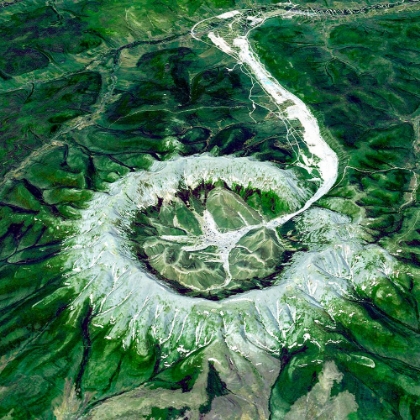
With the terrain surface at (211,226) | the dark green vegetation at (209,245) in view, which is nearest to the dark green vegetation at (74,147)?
the terrain surface at (211,226)

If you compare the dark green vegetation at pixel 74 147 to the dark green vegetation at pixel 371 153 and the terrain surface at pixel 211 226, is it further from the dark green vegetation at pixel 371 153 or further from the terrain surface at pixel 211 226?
the dark green vegetation at pixel 371 153

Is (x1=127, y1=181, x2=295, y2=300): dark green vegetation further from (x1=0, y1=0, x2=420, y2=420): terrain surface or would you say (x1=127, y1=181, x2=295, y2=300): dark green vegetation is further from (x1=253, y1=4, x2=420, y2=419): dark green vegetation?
(x1=253, y1=4, x2=420, y2=419): dark green vegetation

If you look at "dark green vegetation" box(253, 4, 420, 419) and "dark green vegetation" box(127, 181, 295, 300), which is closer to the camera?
"dark green vegetation" box(253, 4, 420, 419)

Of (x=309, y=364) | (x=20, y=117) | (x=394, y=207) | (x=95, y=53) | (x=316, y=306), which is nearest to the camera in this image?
(x=309, y=364)

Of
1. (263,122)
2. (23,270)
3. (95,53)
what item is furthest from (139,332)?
(95,53)

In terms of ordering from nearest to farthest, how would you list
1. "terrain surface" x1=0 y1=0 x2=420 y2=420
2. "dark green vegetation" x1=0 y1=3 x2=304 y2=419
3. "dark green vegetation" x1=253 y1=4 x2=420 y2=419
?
"dark green vegetation" x1=253 y1=4 x2=420 y2=419, "terrain surface" x1=0 y1=0 x2=420 y2=420, "dark green vegetation" x1=0 y1=3 x2=304 y2=419

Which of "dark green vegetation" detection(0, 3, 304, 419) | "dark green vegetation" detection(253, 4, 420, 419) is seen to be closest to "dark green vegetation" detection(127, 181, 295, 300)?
"dark green vegetation" detection(0, 3, 304, 419)

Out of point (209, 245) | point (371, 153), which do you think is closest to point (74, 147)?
point (209, 245)

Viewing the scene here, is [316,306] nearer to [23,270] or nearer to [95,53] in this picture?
[23,270]

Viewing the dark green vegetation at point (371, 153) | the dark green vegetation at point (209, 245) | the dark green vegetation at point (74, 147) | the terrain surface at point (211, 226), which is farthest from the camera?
the dark green vegetation at point (209, 245)

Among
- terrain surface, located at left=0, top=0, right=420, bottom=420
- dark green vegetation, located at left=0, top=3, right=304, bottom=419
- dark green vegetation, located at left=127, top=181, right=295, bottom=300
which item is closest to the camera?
terrain surface, located at left=0, top=0, right=420, bottom=420

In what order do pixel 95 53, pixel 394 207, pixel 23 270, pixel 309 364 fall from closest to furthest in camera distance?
pixel 309 364
pixel 23 270
pixel 394 207
pixel 95 53
